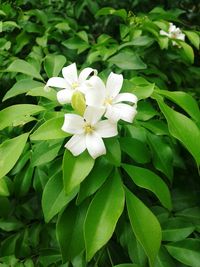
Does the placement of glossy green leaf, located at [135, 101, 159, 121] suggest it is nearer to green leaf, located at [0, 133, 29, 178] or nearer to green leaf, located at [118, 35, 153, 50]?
green leaf, located at [0, 133, 29, 178]

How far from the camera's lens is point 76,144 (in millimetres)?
635

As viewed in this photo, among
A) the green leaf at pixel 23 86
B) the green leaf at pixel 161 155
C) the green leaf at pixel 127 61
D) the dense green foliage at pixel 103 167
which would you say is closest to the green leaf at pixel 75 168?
the dense green foliage at pixel 103 167

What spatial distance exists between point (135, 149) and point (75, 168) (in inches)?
6.5

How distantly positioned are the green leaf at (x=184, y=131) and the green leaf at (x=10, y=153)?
288 millimetres

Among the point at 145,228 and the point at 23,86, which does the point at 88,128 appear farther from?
the point at 23,86

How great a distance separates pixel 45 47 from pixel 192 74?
66 cm

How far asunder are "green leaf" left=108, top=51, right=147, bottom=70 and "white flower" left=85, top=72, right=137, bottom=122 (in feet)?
1.21

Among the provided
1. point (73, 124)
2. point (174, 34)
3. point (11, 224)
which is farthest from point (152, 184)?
point (174, 34)

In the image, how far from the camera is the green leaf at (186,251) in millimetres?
790

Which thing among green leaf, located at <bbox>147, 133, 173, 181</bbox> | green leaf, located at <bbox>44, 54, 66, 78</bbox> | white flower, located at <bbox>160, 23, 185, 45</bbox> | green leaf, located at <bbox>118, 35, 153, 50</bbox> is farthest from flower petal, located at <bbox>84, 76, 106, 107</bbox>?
white flower, located at <bbox>160, 23, 185, 45</bbox>

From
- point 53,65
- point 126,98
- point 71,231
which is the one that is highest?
point 126,98

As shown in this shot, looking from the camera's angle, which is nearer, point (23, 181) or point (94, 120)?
point (94, 120)

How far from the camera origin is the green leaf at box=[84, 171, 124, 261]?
1.86 feet

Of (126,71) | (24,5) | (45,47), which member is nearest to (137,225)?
(126,71)
